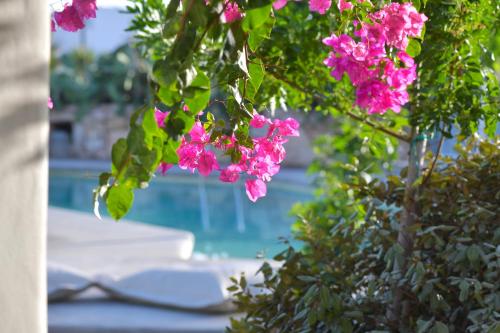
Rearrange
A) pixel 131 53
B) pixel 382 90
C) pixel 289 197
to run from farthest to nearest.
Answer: pixel 131 53 → pixel 289 197 → pixel 382 90

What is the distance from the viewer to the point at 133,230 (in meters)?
6.60

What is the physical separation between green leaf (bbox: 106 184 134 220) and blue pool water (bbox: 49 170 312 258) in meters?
6.90

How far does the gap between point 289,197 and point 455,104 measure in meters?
10.3

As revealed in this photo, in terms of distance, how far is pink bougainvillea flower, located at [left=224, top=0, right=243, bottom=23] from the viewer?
1289mm

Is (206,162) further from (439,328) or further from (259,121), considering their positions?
(439,328)

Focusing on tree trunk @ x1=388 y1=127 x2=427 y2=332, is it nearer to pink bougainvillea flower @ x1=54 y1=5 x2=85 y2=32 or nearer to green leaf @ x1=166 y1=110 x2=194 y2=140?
pink bougainvillea flower @ x1=54 y1=5 x2=85 y2=32

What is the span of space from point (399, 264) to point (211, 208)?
31.4 ft

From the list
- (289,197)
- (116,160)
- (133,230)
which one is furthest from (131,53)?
(116,160)

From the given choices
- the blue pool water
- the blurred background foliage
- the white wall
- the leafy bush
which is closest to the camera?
the white wall

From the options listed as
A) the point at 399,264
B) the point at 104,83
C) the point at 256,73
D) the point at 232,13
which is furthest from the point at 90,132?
the point at 232,13

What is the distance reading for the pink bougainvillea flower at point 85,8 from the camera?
158cm

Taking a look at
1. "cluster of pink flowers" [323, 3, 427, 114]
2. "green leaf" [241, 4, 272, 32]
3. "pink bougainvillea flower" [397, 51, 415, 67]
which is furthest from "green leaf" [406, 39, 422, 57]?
"green leaf" [241, 4, 272, 32]

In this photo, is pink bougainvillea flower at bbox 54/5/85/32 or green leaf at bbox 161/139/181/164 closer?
green leaf at bbox 161/139/181/164

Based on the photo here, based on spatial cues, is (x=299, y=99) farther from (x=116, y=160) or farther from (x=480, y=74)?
(x=116, y=160)
